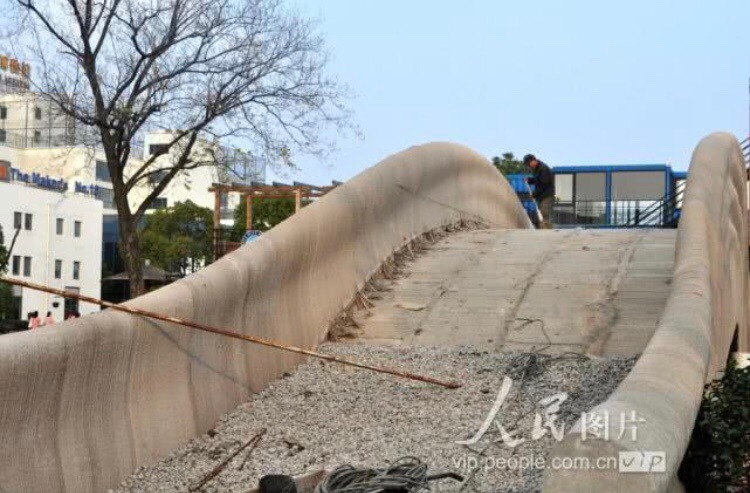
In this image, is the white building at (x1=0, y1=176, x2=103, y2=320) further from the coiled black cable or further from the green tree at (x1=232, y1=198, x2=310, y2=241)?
the coiled black cable

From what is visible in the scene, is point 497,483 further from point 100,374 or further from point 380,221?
point 380,221

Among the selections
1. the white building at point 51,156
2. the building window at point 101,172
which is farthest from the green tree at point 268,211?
the building window at point 101,172

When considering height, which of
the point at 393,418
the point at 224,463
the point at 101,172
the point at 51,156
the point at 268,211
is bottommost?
the point at 224,463

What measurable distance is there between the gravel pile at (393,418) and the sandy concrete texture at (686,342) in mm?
892

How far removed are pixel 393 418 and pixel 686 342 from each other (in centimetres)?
206

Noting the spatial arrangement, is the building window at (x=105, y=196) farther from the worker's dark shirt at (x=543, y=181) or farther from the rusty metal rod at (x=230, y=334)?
the rusty metal rod at (x=230, y=334)

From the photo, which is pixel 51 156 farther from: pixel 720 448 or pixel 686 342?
pixel 720 448

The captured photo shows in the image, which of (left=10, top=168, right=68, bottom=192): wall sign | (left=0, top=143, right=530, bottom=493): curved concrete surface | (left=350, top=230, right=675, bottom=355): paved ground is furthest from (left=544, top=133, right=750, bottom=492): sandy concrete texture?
(left=10, top=168, right=68, bottom=192): wall sign

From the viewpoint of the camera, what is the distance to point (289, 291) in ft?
26.4

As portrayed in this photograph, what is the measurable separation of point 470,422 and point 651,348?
61.9 inches

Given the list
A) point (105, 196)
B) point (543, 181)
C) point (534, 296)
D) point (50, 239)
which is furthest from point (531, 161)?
point (105, 196)

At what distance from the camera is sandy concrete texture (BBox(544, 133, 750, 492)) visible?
12.8 feet

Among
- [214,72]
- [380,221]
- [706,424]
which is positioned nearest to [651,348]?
[706,424]

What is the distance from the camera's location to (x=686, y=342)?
17.5 feet
